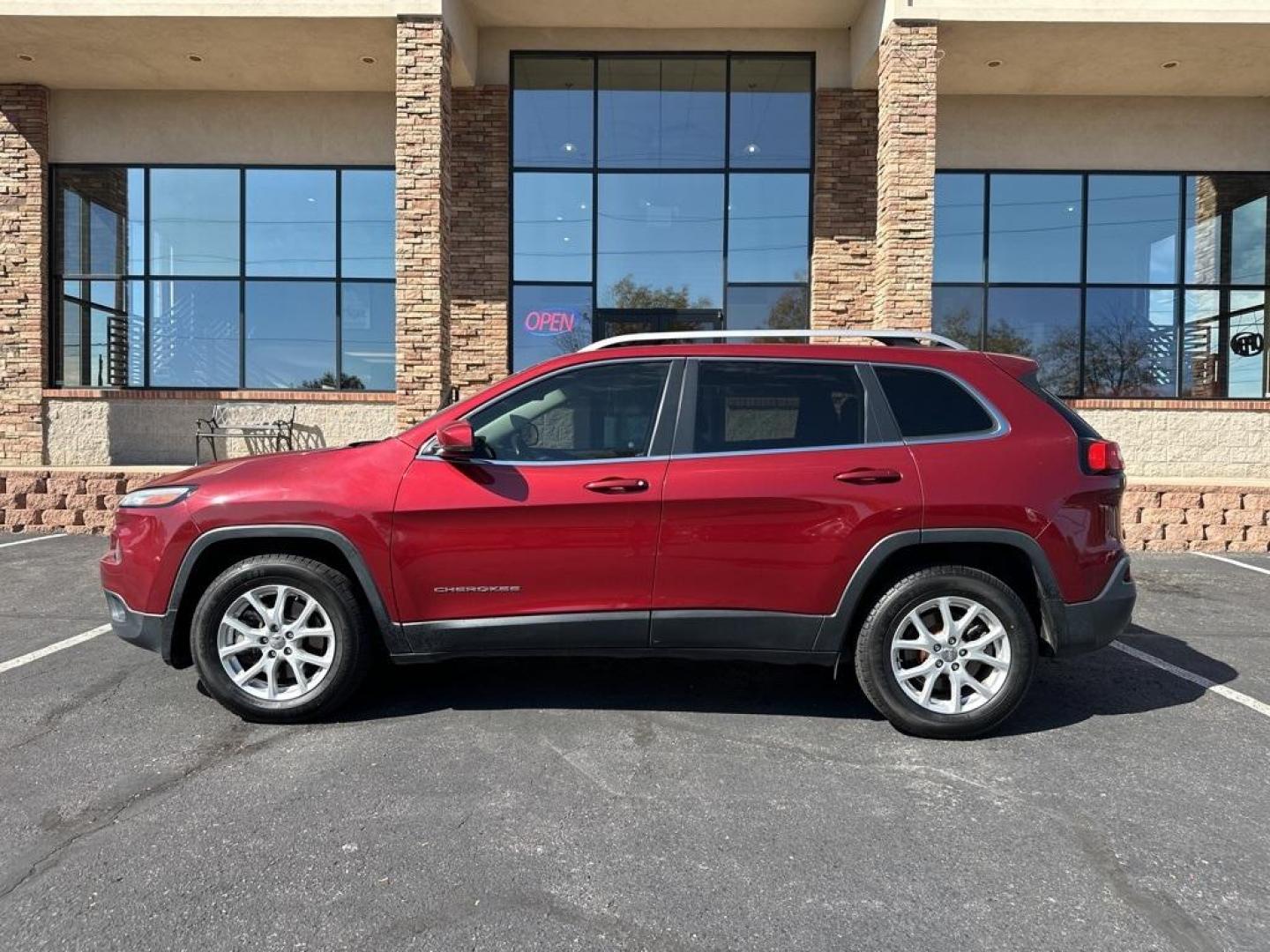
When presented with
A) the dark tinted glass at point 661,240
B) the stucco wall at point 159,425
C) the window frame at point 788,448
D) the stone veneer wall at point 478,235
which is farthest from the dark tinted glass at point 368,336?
the window frame at point 788,448

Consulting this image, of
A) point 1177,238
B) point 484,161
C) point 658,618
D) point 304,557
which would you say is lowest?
point 658,618

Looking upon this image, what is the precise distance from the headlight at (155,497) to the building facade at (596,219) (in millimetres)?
8097

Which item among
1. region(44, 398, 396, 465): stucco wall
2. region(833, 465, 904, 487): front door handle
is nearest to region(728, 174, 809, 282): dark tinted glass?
region(44, 398, 396, 465): stucco wall

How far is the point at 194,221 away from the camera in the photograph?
42.6 feet

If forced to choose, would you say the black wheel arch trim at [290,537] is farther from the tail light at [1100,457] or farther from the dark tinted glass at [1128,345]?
the dark tinted glass at [1128,345]

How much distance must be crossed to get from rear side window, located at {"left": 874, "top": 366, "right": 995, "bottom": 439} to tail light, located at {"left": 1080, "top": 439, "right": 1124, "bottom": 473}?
0.45 m

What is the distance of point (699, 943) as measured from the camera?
7.57 feet

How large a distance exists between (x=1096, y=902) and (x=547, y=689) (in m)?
2.60

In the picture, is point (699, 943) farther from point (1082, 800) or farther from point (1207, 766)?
point (1207, 766)

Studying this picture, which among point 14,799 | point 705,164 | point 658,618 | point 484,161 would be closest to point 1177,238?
point 705,164

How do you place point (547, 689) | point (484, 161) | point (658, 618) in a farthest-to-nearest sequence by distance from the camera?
point (484, 161) → point (547, 689) → point (658, 618)

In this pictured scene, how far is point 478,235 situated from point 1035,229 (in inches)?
333

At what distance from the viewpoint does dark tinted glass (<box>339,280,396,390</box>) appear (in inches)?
505

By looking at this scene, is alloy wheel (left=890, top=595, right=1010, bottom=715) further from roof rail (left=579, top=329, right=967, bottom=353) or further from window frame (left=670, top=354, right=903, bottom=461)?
roof rail (left=579, top=329, right=967, bottom=353)
